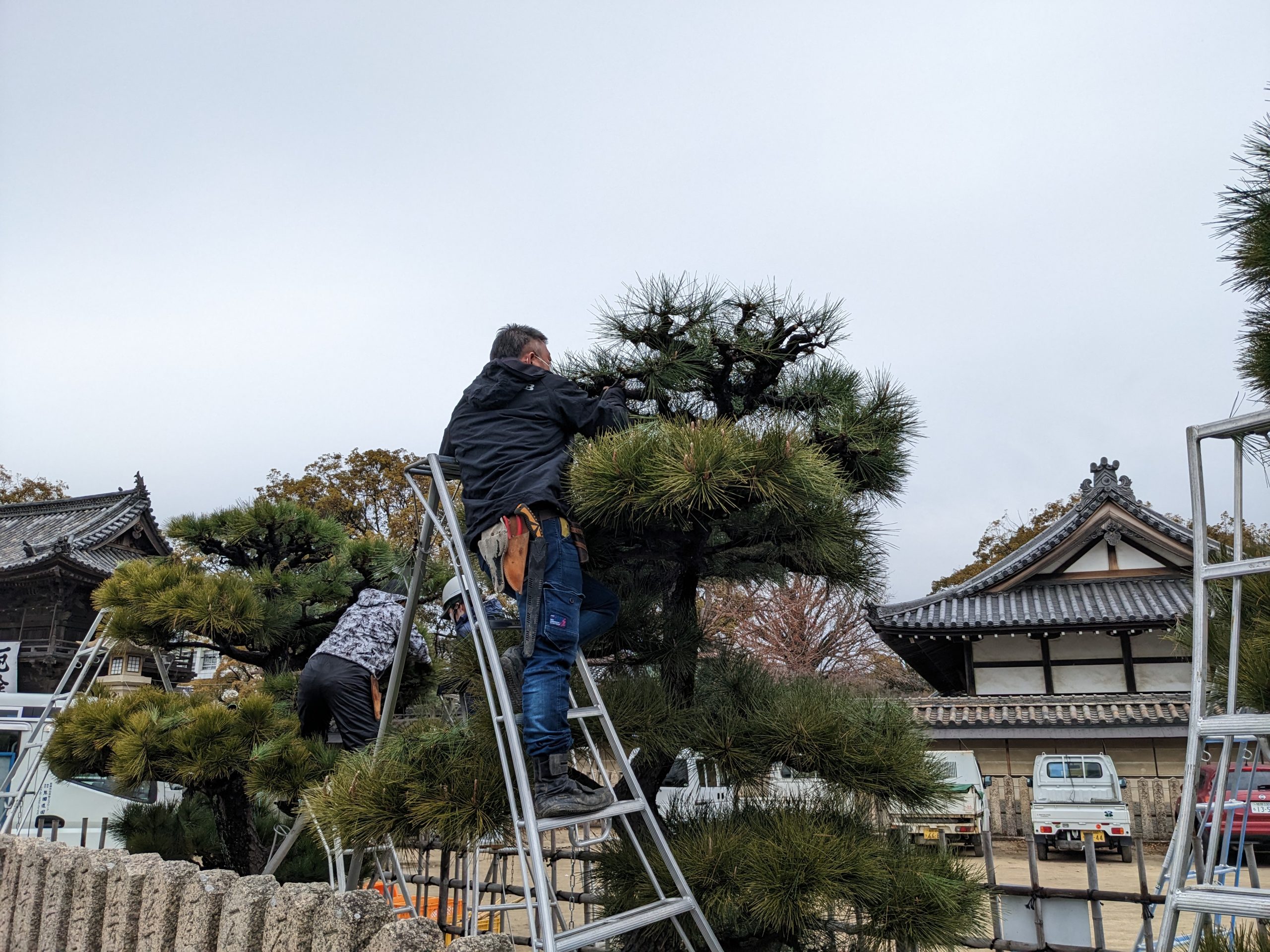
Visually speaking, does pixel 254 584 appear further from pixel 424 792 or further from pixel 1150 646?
pixel 1150 646

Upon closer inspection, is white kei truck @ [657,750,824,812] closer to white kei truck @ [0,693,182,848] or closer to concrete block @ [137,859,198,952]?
concrete block @ [137,859,198,952]

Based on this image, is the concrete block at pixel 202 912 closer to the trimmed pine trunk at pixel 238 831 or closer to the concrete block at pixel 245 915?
the concrete block at pixel 245 915

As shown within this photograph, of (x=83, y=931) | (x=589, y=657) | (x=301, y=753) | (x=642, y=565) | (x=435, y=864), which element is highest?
(x=642, y=565)

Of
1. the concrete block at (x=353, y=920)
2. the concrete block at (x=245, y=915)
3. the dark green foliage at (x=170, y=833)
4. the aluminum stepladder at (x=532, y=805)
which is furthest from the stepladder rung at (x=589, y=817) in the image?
the dark green foliage at (x=170, y=833)

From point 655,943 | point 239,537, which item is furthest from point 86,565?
point 655,943

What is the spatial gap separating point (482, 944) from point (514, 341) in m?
1.97

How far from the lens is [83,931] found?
3.39m

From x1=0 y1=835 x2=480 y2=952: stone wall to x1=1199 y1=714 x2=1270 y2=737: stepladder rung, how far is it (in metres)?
1.73

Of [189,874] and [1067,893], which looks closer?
[189,874]

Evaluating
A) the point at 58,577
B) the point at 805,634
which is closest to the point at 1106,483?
the point at 805,634

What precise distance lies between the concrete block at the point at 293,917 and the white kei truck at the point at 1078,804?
451 inches

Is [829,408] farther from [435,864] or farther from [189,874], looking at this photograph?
[435,864]

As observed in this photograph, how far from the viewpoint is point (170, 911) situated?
122 inches

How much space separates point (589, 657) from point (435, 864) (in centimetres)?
775
